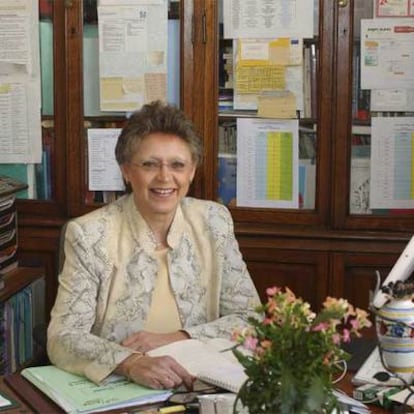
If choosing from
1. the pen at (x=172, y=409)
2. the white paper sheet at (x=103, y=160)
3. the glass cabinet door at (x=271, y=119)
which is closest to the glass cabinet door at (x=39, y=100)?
the white paper sheet at (x=103, y=160)

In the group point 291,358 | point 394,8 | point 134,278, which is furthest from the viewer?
point 394,8

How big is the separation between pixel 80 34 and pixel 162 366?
1.75m

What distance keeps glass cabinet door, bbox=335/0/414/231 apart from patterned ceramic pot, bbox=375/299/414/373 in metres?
1.44

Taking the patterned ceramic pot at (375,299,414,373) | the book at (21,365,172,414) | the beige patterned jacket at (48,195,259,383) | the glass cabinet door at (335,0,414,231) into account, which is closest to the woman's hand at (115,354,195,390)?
the book at (21,365,172,414)

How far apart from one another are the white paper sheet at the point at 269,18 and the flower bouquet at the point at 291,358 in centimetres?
194

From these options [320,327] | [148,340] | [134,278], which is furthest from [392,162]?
[320,327]

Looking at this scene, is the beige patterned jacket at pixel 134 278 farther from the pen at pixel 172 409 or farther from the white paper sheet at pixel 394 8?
the white paper sheet at pixel 394 8

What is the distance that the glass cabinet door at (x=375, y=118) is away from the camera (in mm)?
2986

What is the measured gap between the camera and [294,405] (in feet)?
3.92

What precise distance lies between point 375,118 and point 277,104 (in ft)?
1.18

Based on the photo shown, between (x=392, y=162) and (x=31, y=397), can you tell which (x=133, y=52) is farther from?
(x=31, y=397)

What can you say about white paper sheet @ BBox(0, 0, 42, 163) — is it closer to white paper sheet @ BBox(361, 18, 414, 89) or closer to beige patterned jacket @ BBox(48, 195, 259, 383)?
beige patterned jacket @ BBox(48, 195, 259, 383)

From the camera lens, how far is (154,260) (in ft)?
7.22

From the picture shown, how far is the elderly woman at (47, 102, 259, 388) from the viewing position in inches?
82.5
